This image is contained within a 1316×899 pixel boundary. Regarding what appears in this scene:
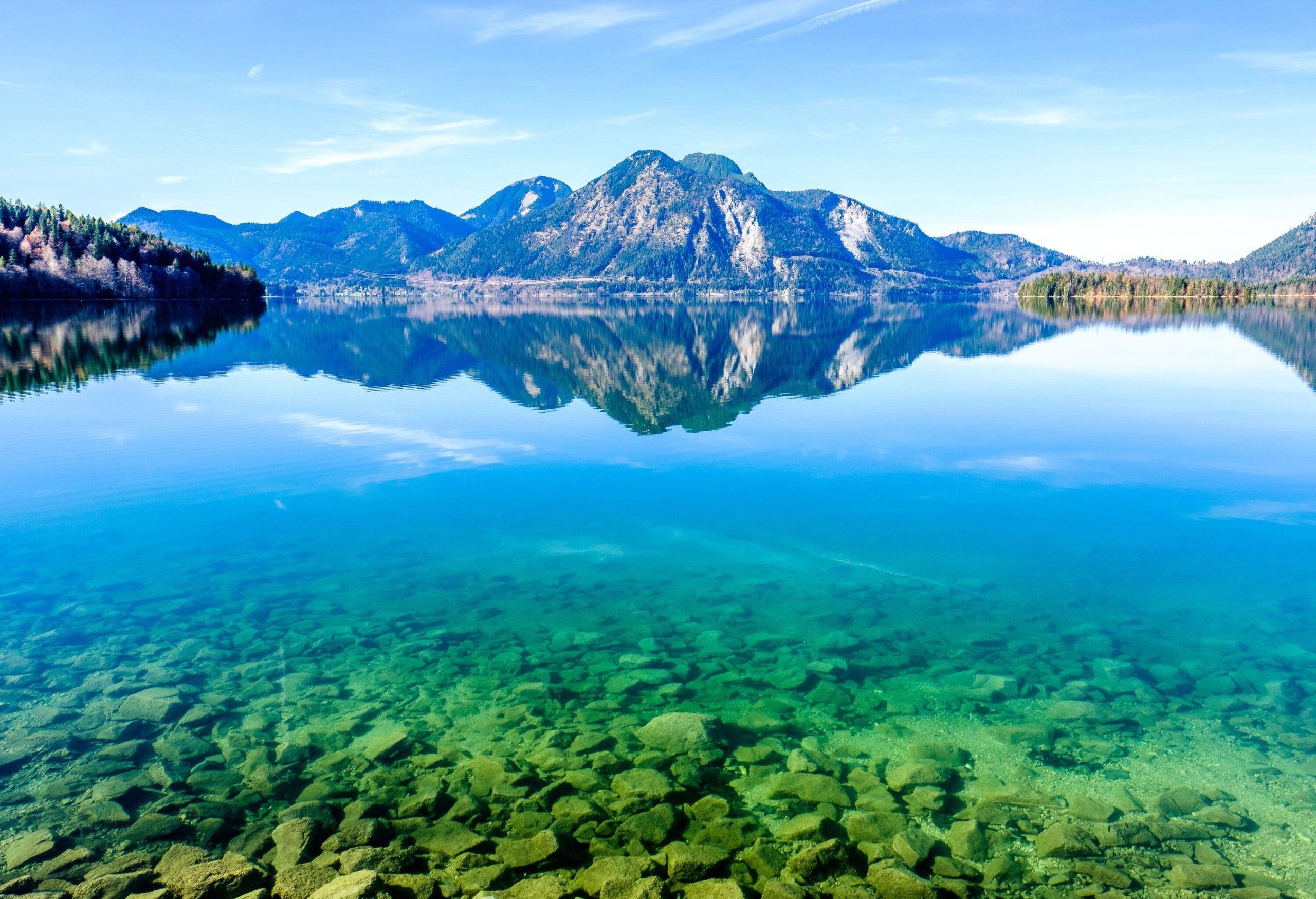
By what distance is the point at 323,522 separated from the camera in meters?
24.9

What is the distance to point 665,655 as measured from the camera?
644 inches

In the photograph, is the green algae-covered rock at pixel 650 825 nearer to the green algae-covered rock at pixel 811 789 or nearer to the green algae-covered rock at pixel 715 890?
the green algae-covered rock at pixel 715 890

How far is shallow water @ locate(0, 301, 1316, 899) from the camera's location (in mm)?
10648

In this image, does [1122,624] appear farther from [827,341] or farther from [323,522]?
[827,341]

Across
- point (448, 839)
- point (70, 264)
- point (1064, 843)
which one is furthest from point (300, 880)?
point (70, 264)

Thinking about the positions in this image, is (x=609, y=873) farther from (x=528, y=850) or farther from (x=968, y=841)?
(x=968, y=841)

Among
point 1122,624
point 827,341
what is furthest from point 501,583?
point 827,341

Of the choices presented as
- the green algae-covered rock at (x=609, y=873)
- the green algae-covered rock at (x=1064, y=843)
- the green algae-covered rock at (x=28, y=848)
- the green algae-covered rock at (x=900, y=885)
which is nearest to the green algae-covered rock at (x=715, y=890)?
the green algae-covered rock at (x=609, y=873)

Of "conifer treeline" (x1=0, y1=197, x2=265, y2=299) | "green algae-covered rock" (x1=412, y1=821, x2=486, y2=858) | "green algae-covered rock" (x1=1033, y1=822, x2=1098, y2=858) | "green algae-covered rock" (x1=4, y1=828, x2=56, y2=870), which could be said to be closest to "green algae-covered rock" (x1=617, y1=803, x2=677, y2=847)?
"green algae-covered rock" (x1=412, y1=821, x2=486, y2=858)

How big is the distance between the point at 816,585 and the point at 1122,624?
22.5 ft

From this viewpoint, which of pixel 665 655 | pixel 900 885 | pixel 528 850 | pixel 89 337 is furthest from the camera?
pixel 89 337

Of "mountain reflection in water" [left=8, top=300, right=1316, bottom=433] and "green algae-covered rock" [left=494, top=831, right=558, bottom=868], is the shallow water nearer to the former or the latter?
"green algae-covered rock" [left=494, top=831, right=558, bottom=868]

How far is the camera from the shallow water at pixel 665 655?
34.9ft

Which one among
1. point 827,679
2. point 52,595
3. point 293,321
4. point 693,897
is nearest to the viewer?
point 693,897
